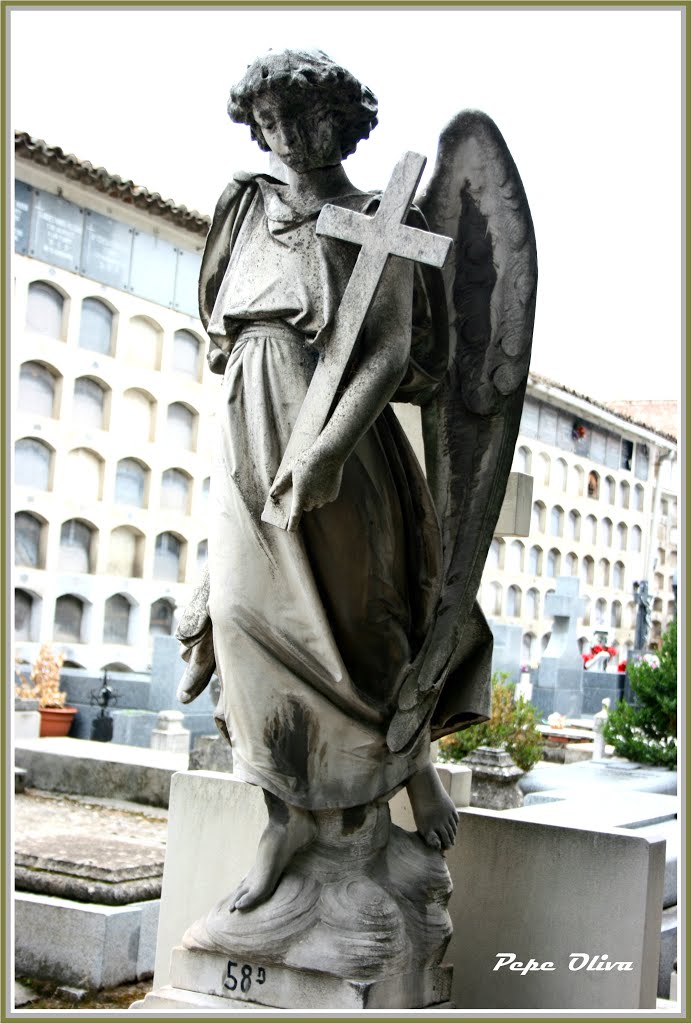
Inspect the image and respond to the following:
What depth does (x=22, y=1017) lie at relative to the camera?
8.00ft

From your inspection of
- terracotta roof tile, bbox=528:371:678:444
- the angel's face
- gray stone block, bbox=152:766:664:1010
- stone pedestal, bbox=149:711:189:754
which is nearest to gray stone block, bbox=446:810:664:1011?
gray stone block, bbox=152:766:664:1010

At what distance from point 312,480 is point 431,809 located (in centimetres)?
90

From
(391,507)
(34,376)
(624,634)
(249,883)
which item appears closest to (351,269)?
(391,507)

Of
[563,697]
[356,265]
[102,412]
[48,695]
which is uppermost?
[102,412]

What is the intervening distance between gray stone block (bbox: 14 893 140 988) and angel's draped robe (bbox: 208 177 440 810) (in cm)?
230

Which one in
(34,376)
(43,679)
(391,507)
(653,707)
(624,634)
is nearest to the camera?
(391,507)

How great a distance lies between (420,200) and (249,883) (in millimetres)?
1548

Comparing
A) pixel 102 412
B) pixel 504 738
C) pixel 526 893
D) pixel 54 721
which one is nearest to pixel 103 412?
pixel 102 412

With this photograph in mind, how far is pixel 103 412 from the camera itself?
17219 millimetres

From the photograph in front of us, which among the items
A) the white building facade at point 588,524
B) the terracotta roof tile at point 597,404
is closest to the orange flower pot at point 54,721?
the white building facade at point 588,524

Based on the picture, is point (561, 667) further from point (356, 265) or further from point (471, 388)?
point (356, 265)
